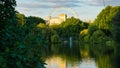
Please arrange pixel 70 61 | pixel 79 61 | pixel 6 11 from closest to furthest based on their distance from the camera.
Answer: pixel 6 11, pixel 70 61, pixel 79 61

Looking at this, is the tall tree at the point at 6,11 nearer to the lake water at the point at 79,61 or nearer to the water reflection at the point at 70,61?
the lake water at the point at 79,61

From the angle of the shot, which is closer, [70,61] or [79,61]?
[70,61]

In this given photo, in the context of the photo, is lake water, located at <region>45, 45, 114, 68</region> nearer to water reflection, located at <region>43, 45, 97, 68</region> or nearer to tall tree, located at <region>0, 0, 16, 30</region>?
water reflection, located at <region>43, 45, 97, 68</region>

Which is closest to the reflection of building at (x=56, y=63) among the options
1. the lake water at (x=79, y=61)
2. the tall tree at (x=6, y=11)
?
the lake water at (x=79, y=61)

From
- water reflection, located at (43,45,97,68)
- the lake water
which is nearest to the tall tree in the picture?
the lake water

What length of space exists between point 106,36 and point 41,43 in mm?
60296

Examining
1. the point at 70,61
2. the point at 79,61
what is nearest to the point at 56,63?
the point at 70,61

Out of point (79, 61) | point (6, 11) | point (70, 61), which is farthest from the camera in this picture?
point (79, 61)

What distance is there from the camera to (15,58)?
5.39 meters

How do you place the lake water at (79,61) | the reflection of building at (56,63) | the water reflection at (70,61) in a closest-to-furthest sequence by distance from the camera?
1. the lake water at (79,61)
2. the reflection of building at (56,63)
3. the water reflection at (70,61)

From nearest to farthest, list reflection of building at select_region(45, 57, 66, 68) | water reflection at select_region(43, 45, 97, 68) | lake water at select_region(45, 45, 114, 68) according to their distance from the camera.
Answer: lake water at select_region(45, 45, 114, 68) < reflection of building at select_region(45, 57, 66, 68) < water reflection at select_region(43, 45, 97, 68)

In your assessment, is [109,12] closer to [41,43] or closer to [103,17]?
[103,17]

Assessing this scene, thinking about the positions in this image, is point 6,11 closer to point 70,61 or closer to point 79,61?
point 70,61

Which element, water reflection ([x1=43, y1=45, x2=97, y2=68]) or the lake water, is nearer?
the lake water
